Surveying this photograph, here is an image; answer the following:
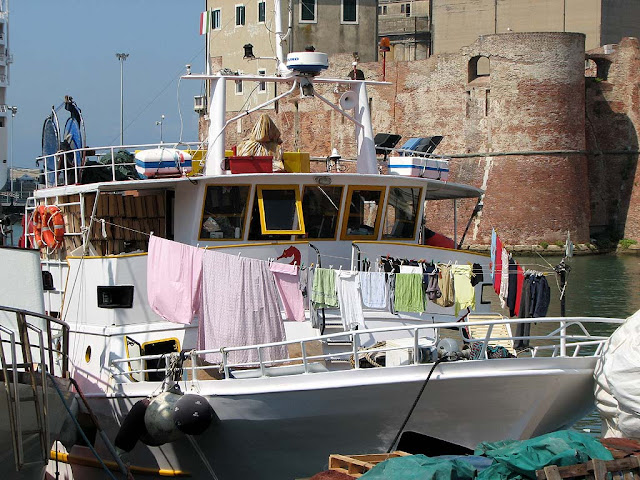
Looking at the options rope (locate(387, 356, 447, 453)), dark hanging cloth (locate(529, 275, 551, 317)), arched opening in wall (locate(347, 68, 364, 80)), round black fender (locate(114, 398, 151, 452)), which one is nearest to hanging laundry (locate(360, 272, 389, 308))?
rope (locate(387, 356, 447, 453))

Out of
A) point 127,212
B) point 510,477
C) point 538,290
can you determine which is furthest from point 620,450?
point 127,212

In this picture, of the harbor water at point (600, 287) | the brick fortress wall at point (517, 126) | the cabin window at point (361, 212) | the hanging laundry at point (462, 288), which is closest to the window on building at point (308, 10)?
the brick fortress wall at point (517, 126)

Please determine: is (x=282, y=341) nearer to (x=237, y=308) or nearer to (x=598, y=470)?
(x=237, y=308)

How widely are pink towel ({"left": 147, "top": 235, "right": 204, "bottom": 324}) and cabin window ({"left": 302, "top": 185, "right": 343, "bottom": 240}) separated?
5.80 feet

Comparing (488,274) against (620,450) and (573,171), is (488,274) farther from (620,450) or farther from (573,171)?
(573,171)

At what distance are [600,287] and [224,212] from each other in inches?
914

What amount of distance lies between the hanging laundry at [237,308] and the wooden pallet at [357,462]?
6.35ft

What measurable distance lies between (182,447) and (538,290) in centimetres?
484

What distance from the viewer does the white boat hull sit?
1130 centimetres

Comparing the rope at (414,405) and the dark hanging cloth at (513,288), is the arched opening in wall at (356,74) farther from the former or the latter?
the rope at (414,405)

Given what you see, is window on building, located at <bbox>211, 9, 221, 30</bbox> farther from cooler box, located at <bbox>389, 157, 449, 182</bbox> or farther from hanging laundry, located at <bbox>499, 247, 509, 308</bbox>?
hanging laundry, located at <bbox>499, 247, 509, 308</bbox>

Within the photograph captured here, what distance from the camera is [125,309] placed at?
13.2 meters

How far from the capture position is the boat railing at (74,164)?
1448cm

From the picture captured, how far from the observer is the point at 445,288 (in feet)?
44.1
